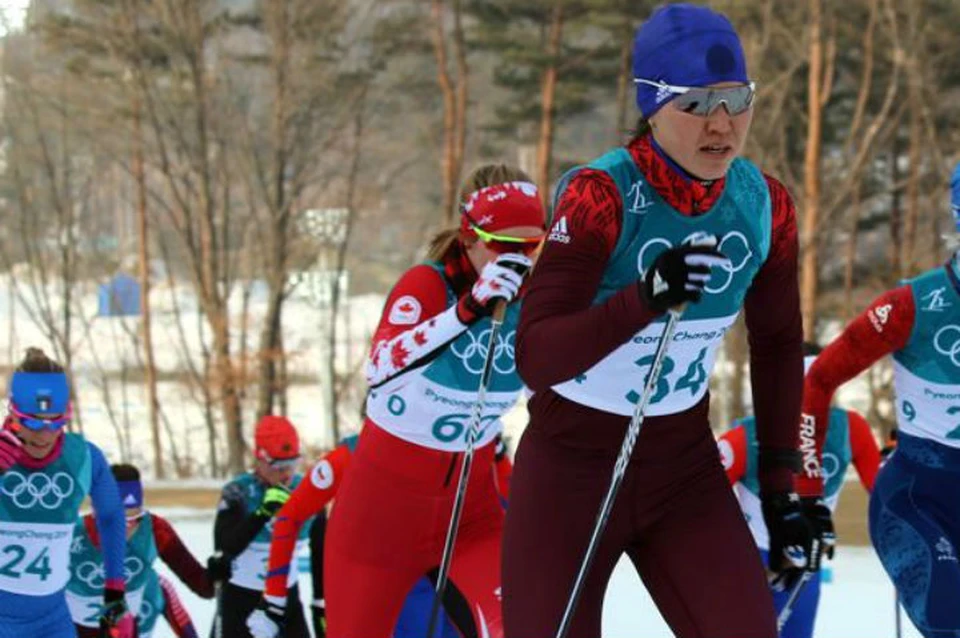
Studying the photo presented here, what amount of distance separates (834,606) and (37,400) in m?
5.32

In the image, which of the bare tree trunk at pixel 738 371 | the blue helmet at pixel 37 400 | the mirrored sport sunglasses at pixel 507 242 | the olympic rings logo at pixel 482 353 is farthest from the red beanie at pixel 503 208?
the bare tree trunk at pixel 738 371

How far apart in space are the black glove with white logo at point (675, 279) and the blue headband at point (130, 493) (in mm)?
4829

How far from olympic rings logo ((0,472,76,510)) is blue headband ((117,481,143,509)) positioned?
→ 1.52m

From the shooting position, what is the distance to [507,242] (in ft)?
13.0

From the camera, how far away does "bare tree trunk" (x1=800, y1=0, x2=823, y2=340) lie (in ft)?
69.3

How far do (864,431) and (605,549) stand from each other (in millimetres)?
3572

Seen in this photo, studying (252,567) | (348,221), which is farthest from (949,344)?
(348,221)

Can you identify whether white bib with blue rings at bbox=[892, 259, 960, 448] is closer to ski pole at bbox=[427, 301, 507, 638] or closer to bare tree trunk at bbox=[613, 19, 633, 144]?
ski pole at bbox=[427, 301, 507, 638]

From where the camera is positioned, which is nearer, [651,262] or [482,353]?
[651,262]

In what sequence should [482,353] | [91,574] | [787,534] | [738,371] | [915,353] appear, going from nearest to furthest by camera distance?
[787,534], [482,353], [915,353], [91,574], [738,371]

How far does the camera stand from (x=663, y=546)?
9.47 ft

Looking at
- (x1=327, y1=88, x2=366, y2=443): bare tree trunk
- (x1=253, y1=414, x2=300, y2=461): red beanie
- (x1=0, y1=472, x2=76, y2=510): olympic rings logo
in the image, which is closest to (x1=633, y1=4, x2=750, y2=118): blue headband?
(x1=0, y1=472, x2=76, y2=510): olympic rings logo

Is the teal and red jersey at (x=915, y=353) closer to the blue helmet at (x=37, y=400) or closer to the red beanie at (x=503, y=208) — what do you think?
the red beanie at (x=503, y=208)

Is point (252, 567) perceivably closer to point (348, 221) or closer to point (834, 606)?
point (834, 606)
